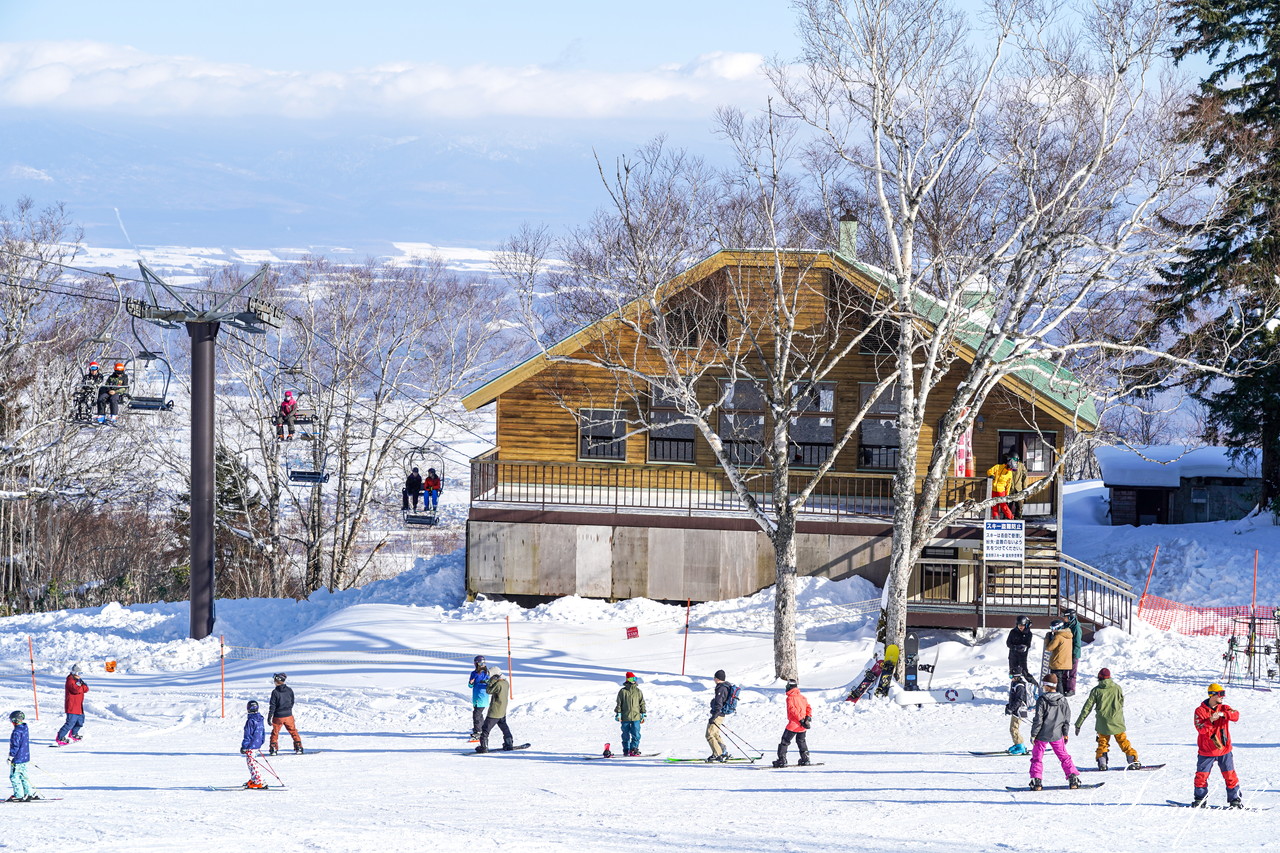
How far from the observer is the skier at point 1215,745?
12.8m

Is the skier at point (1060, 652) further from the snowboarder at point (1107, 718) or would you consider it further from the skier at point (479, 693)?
the skier at point (479, 693)

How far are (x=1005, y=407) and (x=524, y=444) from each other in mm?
10620

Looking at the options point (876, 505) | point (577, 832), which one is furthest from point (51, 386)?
point (577, 832)

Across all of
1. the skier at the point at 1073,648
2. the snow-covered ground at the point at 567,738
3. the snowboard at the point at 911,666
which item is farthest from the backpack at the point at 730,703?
the skier at the point at 1073,648

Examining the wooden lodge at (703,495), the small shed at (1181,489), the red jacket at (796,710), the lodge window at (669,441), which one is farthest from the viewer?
the small shed at (1181,489)

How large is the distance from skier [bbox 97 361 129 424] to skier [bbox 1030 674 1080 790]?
20.2m

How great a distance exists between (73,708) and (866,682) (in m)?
12.0

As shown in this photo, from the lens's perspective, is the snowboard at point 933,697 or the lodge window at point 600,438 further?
the lodge window at point 600,438

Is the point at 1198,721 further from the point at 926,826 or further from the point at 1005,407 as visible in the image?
the point at 1005,407

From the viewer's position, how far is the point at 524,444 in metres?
28.5

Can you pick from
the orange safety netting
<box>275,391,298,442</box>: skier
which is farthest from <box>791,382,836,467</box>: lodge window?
<box>275,391,298,442</box>: skier

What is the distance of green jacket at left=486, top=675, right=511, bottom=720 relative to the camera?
17.0 meters

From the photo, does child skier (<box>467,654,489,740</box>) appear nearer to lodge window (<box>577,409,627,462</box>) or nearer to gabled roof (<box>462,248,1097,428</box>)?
gabled roof (<box>462,248,1097,428</box>)

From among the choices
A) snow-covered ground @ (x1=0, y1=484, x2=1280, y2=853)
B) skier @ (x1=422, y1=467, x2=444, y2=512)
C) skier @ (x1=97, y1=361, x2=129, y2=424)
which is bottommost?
snow-covered ground @ (x1=0, y1=484, x2=1280, y2=853)
